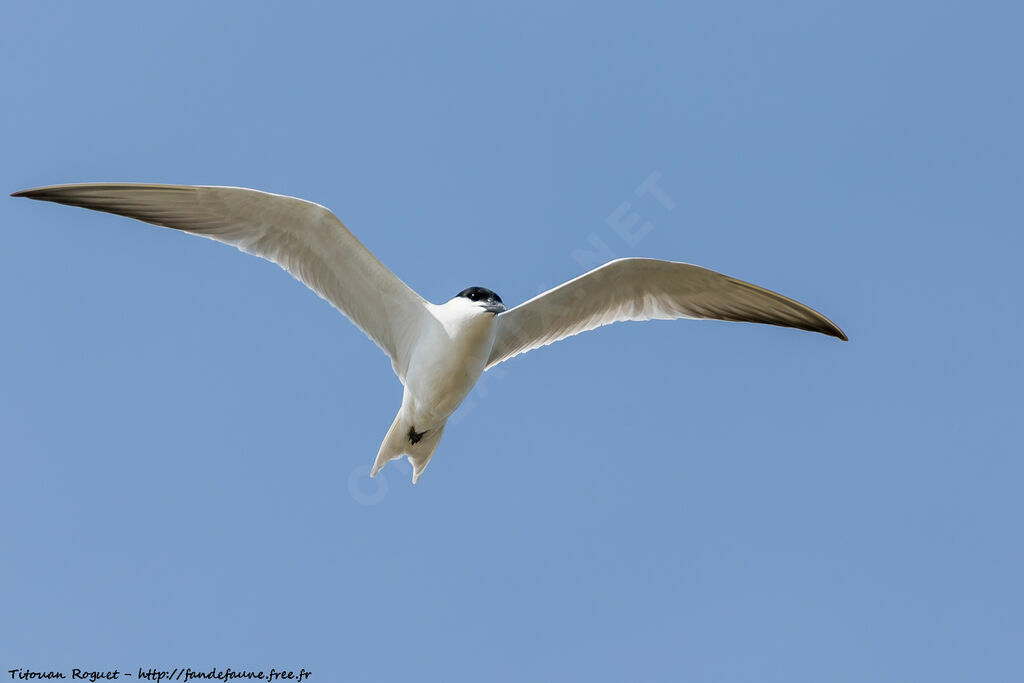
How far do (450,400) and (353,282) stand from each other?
5.07 ft

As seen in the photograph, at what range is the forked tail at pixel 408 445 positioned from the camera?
31.9 ft

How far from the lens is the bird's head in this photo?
29.3 ft

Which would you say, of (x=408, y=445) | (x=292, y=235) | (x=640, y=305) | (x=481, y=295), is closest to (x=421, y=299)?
(x=481, y=295)

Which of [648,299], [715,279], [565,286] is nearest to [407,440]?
[565,286]

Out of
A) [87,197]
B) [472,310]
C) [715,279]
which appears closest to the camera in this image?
[87,197]

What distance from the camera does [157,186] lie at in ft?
27.9

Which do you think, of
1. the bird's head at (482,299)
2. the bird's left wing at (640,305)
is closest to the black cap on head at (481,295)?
the bird's head at (482,299)

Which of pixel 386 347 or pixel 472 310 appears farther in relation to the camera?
pixel 386 347

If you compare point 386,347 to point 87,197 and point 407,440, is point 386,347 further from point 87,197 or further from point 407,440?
point 87,197

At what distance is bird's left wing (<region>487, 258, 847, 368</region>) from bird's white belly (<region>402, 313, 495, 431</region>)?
597 millimetres

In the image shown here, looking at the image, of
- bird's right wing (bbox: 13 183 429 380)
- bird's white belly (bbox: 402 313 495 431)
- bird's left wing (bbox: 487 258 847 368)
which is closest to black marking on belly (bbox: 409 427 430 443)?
bird's white belly (bbox: 402 313 495 431)

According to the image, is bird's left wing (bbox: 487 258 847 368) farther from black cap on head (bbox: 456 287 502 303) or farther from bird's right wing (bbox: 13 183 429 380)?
bird's right wing (bbox: 13 183 429 380)

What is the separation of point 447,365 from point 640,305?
88.8 inches

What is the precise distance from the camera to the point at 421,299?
9375 mm
